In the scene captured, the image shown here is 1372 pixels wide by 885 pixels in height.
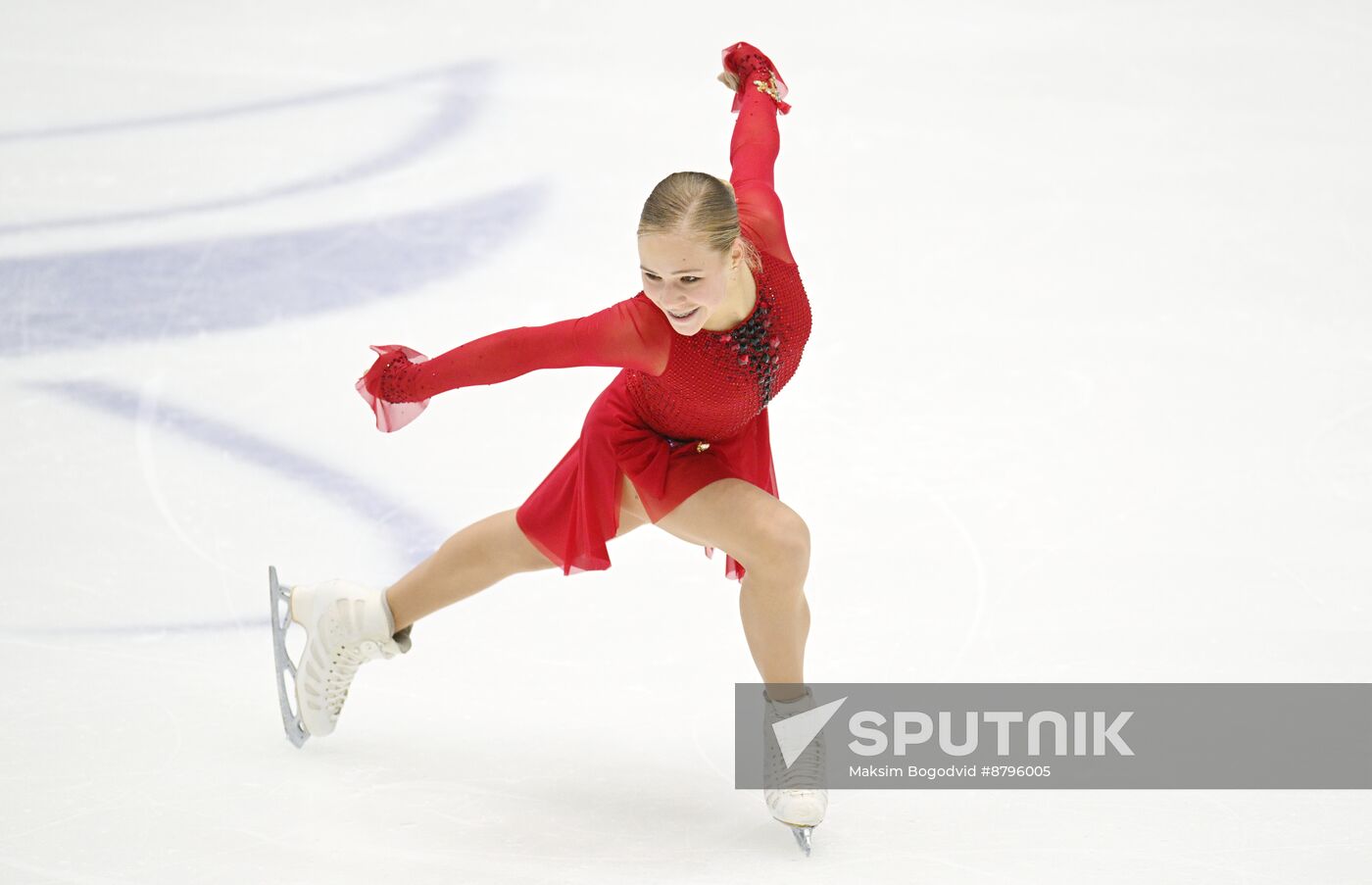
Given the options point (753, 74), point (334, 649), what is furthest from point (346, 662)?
point (753, 74)

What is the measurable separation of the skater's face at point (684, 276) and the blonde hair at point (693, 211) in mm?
14

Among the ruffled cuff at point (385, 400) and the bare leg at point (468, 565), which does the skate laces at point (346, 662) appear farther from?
the ruffled cuff at point (385, 400)

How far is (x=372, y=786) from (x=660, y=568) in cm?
104

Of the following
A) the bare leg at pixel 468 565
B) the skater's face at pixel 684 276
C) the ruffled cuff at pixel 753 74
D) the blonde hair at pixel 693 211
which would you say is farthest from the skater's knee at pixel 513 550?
the ruffled cuff at pixel 753 74

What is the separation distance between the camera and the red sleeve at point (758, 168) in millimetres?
2828

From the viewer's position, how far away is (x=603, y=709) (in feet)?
11.0

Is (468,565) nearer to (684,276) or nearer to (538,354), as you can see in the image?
(538,354)

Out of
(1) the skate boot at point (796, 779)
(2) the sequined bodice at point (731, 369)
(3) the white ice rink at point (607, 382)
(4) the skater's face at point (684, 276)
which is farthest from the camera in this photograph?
(3) the white ice rink at point (607, 382)

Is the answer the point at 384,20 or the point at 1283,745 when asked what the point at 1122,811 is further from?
the point at 384,20

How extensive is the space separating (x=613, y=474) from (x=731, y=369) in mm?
335

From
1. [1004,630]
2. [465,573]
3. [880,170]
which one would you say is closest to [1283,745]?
[1004,630]

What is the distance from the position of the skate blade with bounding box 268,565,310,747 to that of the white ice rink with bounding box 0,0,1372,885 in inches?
1.8

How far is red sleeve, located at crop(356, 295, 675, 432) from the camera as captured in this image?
257 cm

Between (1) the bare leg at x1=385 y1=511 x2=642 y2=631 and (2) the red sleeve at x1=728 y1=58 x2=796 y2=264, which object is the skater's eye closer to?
(2) the red sleeve at x1=728 y1=58 x2=796 y2=264
